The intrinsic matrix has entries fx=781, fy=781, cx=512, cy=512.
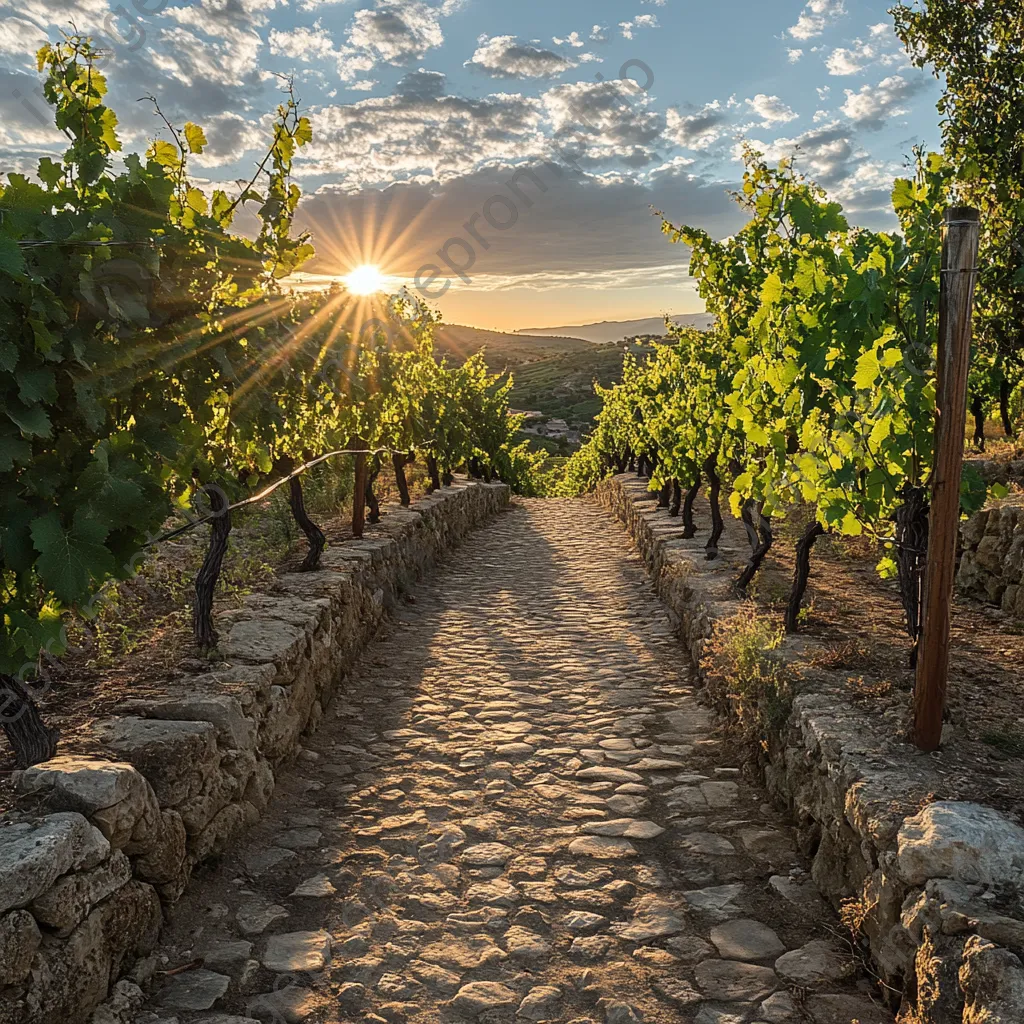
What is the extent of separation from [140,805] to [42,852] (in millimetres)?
588

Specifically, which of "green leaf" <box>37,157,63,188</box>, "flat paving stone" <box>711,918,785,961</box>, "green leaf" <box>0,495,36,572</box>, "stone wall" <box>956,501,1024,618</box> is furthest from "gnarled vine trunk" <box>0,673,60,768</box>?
"stone wall" <box>956,501,1024,618</box>

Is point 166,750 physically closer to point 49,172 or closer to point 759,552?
point 49,172

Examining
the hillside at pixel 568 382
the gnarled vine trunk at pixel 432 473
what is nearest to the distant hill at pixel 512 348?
the hillside at pixel 568 382

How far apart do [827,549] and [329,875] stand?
23.5ft

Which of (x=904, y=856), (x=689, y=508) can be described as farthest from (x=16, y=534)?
(x=689, y=508)

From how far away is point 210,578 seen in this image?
5.04 m

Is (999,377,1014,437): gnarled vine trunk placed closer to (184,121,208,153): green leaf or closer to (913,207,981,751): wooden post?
(913,207,981,751): wooden post

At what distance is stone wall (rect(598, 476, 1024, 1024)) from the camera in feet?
7.85

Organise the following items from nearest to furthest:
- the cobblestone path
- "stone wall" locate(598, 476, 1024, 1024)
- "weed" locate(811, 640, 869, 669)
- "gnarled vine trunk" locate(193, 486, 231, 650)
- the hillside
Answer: "stone wall" locate(598, 476, 1024, 1024) < the cobblestone path < "weed" locate(811, 640, 869, 669) < "gnarled vine trunk" locate(193, 486, 231, 650) < the hillside

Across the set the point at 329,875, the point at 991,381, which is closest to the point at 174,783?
the point at 329,875

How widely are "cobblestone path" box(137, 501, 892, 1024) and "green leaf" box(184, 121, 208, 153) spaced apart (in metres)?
3.73

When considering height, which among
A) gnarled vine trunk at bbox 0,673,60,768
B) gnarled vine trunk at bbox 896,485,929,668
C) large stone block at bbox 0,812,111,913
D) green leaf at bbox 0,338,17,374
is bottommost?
large stone block at bbox 0,812,111,913

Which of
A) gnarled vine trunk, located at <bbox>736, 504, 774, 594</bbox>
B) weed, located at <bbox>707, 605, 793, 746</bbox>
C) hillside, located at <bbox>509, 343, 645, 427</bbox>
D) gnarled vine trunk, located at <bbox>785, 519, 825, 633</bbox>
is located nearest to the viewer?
weed, located at <bbox>707, 605, 793, 746</bbox>

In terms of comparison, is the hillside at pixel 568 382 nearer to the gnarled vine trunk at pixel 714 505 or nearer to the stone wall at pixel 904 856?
the gnarled vine trunk at pixel 714 505
